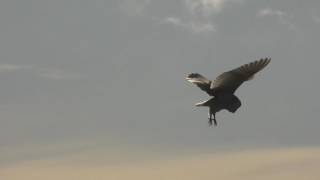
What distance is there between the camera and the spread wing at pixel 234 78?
34656 millimetres

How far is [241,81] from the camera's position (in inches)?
1393

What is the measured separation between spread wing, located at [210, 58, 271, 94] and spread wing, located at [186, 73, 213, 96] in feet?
2.71

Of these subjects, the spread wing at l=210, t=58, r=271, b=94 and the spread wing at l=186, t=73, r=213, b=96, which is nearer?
the spread wing at l=210, t=58, r=271, b=94

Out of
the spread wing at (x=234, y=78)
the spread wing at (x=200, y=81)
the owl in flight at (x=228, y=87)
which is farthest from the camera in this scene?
the spread wing at (x=200, y=81)

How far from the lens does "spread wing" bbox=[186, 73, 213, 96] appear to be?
36838 mm

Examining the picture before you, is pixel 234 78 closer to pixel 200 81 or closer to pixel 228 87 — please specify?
pixel 228 87

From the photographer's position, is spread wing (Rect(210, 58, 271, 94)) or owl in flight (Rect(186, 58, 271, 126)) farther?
spread wing (Rect(210, 58, 271, 94))

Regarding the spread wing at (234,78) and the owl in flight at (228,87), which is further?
the spread wing at (234,78)

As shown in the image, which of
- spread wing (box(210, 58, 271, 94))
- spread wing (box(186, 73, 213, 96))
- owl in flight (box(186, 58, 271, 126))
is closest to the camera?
owl in flight (box(186, 58, 271, 126))

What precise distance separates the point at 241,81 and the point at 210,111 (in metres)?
3.01

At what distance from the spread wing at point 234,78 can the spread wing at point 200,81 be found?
827 millimetres

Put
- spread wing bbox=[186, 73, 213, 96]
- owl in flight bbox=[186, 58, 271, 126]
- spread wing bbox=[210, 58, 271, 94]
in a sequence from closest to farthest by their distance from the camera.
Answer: owl in flight bbox=[186, 58, 271, 126], spread wing bbox=[210, 58, 271, 94], spread wing bbox=[186, 73, 213, 96]

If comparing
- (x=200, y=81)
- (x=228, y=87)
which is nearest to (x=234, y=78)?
(x=228, y=87)

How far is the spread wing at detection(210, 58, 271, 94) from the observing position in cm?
3466
